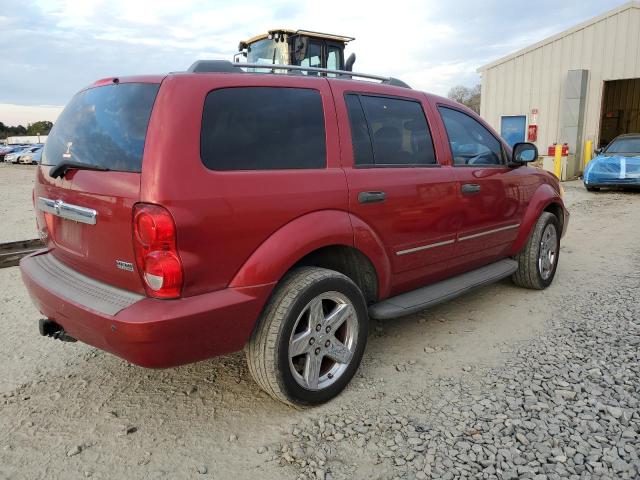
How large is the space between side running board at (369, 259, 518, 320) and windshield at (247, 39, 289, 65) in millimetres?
7441

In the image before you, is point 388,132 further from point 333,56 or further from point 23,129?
point 23,129

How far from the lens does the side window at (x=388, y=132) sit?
314 cm

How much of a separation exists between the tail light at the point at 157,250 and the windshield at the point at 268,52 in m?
8.72

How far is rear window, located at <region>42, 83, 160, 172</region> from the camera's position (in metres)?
2.41

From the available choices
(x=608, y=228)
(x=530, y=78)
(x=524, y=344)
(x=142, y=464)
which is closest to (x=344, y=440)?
(x=142, y=464)

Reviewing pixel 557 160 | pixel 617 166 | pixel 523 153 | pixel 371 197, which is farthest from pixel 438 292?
pixel 557 160

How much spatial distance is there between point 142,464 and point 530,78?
1891 cm

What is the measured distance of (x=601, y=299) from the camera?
4582 millimetres

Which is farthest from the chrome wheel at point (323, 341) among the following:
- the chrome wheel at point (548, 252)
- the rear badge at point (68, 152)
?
the chrome wheel at point (548, 252)

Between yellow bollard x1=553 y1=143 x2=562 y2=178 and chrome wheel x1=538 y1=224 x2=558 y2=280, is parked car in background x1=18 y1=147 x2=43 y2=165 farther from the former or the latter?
chrome wheel x1=538 y1=224 x2=558 y2=280

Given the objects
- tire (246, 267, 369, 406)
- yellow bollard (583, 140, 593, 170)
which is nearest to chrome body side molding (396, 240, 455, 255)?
tire (246, 267, 369, 406)

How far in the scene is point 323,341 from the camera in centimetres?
286

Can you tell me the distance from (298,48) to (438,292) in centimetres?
765

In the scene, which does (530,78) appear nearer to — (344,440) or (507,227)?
(507,227)
